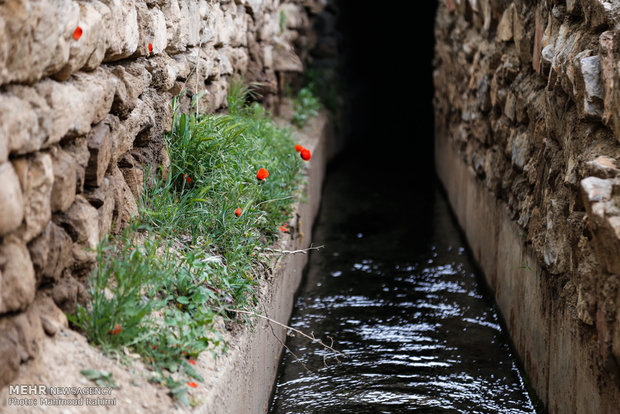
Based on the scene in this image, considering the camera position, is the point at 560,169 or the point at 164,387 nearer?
the point at 164,387

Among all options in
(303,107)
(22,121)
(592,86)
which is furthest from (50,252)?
(303,107)

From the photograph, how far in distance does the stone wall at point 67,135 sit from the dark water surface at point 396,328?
1.44 metres

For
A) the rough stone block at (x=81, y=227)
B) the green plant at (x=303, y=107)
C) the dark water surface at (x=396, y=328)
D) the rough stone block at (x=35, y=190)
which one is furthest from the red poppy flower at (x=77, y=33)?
the green plant at (x=303, y=107)

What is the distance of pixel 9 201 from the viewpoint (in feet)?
6.14

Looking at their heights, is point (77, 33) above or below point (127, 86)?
above

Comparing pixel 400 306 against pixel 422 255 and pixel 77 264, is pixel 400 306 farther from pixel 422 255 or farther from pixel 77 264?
pixel 77 264

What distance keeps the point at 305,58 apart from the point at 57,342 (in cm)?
806

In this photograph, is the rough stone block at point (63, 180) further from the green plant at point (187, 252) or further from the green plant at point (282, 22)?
the green plant at point (282, 22)

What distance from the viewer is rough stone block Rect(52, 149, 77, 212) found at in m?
2.21

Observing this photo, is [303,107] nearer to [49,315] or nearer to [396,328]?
[396,328]

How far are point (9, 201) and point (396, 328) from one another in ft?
10.0

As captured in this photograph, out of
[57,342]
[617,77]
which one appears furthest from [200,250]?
[617,77]

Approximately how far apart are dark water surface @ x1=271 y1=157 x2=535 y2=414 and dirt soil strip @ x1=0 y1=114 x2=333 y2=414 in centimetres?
34

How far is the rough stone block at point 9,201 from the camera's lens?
6.07 feet
